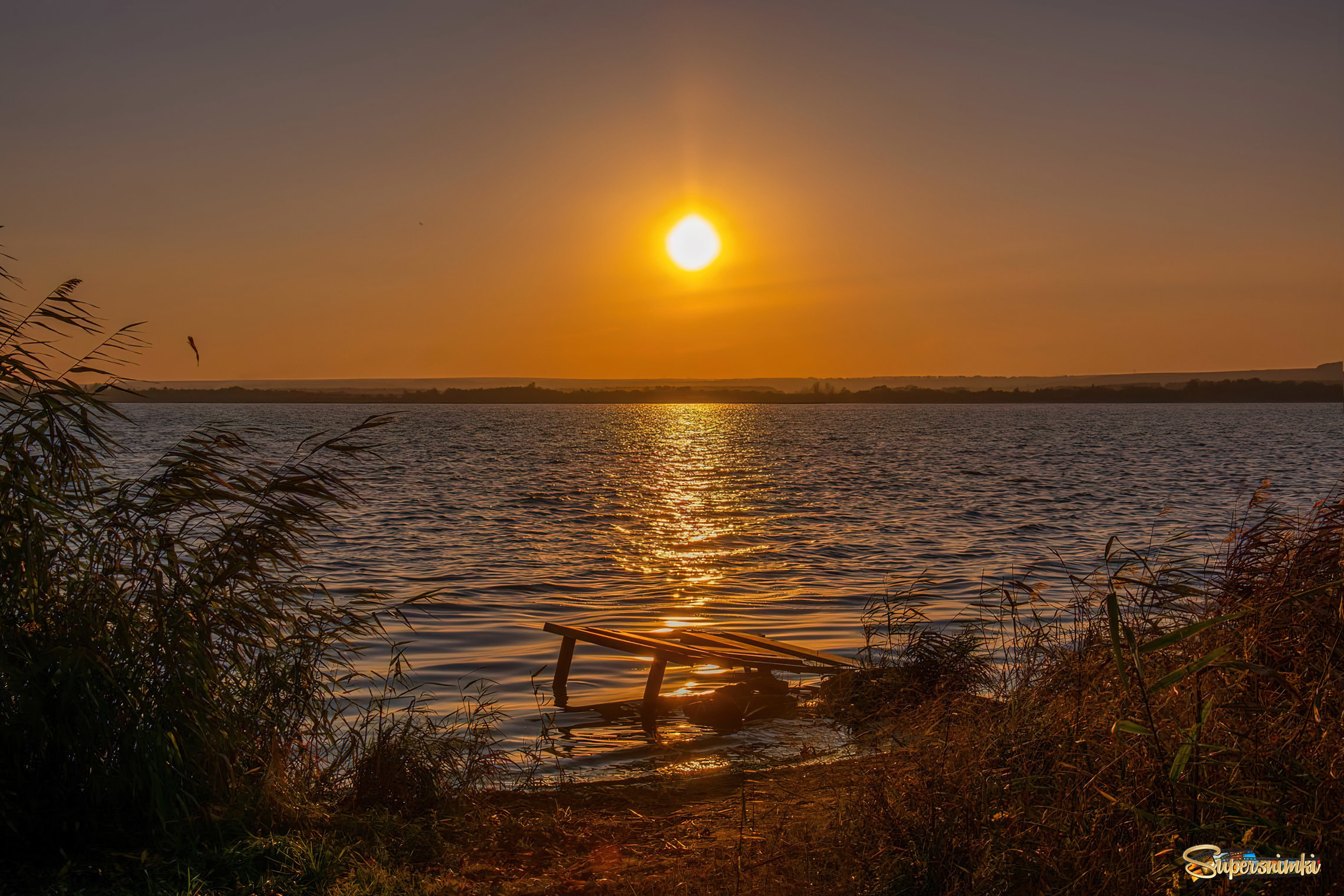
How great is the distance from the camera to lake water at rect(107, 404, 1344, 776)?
1258 centimetres

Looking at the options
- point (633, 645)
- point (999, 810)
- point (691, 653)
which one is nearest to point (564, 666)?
point (633, 645)

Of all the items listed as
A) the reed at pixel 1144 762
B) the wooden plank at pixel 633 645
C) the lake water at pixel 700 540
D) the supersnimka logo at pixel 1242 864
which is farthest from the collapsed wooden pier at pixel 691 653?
the supersnimka logo at pixel 1242 864

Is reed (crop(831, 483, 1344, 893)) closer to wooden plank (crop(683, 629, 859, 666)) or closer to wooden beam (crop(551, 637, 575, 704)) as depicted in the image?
wooden plank (crop(683, 629, 859, 666))

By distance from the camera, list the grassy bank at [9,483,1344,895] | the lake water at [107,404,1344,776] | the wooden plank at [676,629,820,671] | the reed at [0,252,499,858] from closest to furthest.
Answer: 1. the grassy bank at [9,483,1344,895]
2. the reed at [0,252,499,858]
3. the wooden plank at [676,629,820,671]
4. the lake water at [107,404,1344,776]

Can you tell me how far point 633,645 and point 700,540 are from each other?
17.2 m

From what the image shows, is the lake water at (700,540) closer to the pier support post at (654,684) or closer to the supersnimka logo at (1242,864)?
the pier support post at (654,684)

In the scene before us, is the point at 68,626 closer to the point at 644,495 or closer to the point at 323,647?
the point at 323,647

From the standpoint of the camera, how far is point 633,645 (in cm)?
1119

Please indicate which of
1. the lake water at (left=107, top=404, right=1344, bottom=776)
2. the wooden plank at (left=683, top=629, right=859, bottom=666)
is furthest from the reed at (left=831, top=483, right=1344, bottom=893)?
the wooden plank at (left=683, top=629, right=859, bottom=666)

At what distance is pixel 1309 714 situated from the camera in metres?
5.26

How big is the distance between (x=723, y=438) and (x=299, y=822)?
105 metres

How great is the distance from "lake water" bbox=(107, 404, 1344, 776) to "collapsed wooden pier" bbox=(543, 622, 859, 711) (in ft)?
1.58

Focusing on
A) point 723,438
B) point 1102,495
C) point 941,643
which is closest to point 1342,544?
point 941,643

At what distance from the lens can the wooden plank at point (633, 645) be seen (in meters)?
10.9
